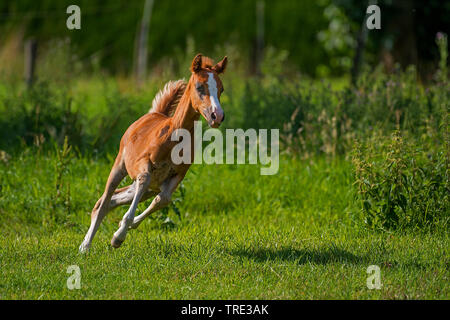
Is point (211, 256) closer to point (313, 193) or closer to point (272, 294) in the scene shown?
point (272, 294)

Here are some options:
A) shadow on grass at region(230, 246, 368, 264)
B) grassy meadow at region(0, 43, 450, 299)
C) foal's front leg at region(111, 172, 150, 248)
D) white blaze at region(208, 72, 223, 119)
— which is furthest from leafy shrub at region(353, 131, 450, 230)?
foal's front leg at region(111, 172, 150, 248)

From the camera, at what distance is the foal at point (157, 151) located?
5.52m

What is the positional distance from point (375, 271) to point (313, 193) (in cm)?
287

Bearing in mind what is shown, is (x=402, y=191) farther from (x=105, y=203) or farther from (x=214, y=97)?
(x=105, y=203)

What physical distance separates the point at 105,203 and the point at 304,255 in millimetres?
1847

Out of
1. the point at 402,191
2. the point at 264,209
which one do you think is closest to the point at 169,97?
the point at 264,209

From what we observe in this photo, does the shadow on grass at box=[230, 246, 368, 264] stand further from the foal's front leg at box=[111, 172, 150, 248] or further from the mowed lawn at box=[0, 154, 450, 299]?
the foal's front leg at box=[111, 172, 150, 248]

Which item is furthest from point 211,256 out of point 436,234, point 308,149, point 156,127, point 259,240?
point 308,149

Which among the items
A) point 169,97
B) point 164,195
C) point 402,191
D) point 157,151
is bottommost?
point 402,191

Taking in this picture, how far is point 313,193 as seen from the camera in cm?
827

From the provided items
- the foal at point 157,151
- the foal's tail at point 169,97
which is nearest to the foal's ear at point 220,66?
the foal at point 157,151

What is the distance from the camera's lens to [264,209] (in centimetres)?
819

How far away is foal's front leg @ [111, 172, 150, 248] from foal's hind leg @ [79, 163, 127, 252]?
494mm
